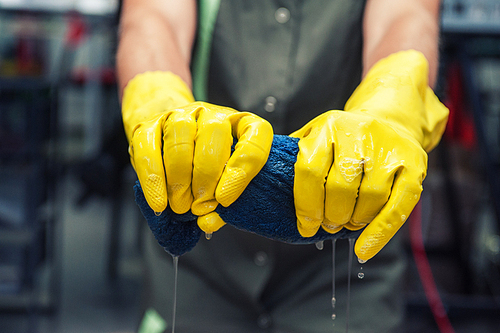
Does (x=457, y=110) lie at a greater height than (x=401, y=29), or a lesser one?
lesser

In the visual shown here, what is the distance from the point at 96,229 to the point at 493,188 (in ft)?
10.6

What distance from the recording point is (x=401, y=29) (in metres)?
0.88

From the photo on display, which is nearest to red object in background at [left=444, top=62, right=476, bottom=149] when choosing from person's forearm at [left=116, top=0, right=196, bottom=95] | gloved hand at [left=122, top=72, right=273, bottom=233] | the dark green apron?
the dark green apron

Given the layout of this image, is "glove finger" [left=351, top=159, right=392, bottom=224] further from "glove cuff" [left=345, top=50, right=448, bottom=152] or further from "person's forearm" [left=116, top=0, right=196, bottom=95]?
"person's forearm" [left=116, top=0, right=196, bottom=95]

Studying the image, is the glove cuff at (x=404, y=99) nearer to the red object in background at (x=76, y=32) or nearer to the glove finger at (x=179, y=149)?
the glove finger at (x=179, y=149)

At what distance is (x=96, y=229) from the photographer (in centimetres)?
403

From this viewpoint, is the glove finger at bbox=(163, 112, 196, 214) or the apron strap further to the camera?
the apron strap

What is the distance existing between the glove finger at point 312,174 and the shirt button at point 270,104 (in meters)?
0.45

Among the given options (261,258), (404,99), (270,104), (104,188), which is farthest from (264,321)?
(104,188)

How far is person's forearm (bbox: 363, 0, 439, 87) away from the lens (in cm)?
87

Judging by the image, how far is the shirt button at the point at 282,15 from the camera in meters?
1.06

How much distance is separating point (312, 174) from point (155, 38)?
0.52 metres

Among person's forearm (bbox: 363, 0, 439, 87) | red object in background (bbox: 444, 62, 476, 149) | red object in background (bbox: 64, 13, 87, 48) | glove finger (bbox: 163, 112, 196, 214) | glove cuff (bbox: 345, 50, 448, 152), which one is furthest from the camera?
red object in background (bbox: 64, 13, 87, 48)

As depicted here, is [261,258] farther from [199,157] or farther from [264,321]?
[199,157]
